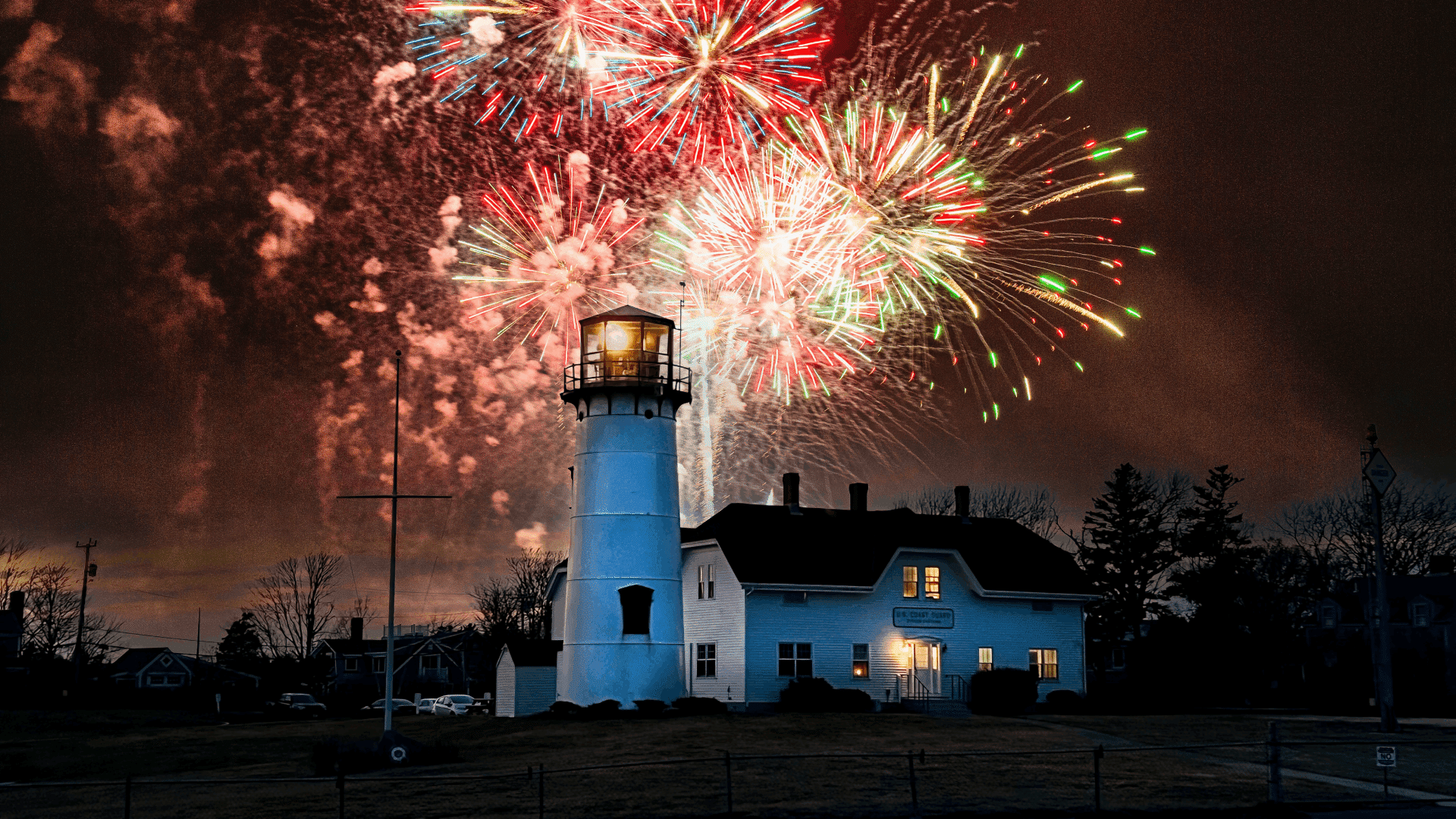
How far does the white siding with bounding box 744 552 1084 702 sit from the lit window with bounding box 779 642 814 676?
0.50ft

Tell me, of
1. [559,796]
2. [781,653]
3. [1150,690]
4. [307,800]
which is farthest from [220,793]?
[1150,690]

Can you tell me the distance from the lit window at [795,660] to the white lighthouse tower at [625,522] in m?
3.58

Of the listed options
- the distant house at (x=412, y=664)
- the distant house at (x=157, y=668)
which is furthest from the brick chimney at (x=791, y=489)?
the distant house at (x=157, y=668)

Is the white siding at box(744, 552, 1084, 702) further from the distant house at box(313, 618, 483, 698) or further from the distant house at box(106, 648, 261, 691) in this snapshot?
the distant house at box(106, 648, 261, 691)

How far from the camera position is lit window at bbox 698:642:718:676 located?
4547 cm

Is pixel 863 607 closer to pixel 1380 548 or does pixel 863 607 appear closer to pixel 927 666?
pixel 927 666

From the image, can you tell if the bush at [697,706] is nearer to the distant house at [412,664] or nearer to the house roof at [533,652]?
the house roof at [533,652]

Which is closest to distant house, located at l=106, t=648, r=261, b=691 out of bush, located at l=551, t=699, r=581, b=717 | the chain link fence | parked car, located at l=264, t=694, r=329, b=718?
parked car, located at l=264, t=694, r=329, b=718

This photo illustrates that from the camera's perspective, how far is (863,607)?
45.8 m

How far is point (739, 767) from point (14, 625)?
87.4 meters

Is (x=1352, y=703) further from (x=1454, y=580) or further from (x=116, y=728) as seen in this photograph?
(x=116, y=728)

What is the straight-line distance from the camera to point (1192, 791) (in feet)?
74.3

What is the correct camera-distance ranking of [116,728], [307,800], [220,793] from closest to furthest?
[307,800], [220,793], [116,728]

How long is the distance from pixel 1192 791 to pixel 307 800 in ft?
50.3
